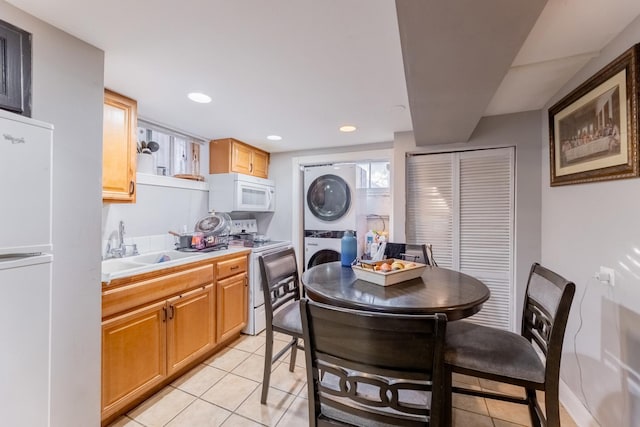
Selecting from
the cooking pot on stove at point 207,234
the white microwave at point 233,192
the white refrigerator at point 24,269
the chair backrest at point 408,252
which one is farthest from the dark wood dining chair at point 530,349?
the white microwave at point 233,192

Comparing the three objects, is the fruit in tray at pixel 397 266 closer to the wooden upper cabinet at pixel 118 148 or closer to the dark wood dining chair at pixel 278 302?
the dark wood dining chair at pixel 278 302

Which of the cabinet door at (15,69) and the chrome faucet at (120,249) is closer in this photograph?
the cabinet door at (15,69)

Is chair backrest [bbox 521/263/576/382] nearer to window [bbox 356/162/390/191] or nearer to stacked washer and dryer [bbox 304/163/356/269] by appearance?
stacked washer and dryer [bbox 304/163/356/269]

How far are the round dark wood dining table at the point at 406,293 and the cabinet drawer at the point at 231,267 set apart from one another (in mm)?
1034

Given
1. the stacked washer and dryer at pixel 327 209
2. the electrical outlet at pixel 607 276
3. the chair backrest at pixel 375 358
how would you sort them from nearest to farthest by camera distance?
the chair backrest at pixel 375 358 < the electrical outlet at pixel 607 276 < the stacked washer and dryer at pixel 327 209

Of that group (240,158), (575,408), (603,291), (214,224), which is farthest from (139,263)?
(575,408)

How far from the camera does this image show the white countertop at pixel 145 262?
166 cm

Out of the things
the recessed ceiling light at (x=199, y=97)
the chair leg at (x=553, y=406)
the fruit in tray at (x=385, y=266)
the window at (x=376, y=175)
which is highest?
the recessed ceiling light at (x=199, y=97)

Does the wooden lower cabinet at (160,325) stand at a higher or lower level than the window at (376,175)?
lower

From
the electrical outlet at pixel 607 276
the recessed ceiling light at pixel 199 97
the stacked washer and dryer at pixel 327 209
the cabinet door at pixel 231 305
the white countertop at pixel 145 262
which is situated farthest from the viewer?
the stacked washer and dryer at pixel 327 209

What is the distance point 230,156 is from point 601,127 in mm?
2991

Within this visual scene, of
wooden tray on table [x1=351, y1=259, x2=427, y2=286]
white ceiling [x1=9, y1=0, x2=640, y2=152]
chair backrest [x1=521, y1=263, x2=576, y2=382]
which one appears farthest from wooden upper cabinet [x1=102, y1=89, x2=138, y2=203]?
chair backrest [x1=521, y1=263, x2=576, y2=382]

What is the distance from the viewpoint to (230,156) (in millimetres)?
3068

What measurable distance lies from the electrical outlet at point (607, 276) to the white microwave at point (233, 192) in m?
2.90
